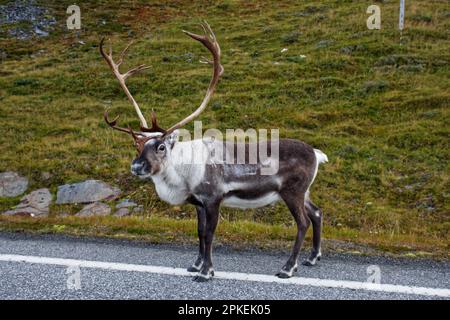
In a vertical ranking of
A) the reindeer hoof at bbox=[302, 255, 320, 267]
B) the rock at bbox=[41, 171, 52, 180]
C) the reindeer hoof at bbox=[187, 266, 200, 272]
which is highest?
the reindeer hoof at bbox=[187, 266, 200, 272]

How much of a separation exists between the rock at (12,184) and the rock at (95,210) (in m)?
2.56

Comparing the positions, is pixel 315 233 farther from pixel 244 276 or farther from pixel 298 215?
pixel 244 276

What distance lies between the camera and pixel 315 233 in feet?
21.4

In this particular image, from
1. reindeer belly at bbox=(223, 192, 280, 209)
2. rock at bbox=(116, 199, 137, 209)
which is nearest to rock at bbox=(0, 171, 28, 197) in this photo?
rock at bbox=(116, 199, 137, 209)

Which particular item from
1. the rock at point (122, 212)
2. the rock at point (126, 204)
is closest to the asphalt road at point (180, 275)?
the rock at point (122, 212)

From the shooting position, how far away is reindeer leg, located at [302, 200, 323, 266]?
6293mm

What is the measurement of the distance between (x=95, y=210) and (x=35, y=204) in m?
1.88

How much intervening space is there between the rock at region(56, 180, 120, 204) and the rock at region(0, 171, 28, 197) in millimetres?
1198

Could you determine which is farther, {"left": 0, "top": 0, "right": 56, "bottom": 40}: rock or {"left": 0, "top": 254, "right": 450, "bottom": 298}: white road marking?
{"left": 0, "top": 0, "right": 56, "bottom": 40}: rock

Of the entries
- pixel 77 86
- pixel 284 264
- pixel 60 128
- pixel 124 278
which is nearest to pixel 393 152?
pixel 284 264

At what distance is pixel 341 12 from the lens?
31062mm

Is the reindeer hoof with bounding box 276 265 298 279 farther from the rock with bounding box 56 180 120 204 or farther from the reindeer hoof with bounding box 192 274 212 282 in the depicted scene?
the rock with bounding box 56 180 120 204

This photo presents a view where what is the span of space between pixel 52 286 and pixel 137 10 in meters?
38.0

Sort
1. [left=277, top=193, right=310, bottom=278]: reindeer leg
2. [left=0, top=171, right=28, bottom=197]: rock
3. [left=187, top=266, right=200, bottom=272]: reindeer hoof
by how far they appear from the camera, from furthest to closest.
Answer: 1. [left=0, top=171, right=28, bottom=197]: rock
2. [left=277, top=193, right=310, bottom=278]: reindeer leg
3. [left=187, top=266, right=200, bottom=272]: reindeer hoof
